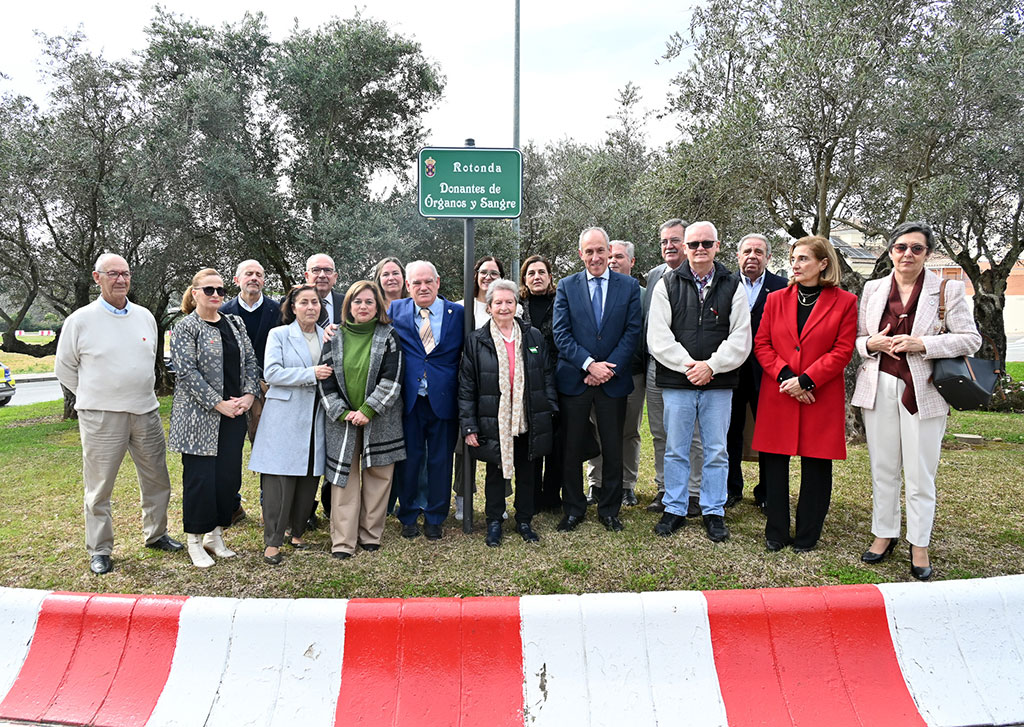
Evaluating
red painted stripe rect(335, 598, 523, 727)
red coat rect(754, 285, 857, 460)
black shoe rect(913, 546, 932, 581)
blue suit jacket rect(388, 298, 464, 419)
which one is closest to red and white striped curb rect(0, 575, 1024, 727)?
red painted stripe rect(335, 598, 523, 727)

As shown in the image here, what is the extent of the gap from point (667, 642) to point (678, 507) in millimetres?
1570

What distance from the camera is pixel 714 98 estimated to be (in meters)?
8.69

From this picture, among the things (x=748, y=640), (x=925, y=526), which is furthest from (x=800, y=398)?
(x=748, y=640)

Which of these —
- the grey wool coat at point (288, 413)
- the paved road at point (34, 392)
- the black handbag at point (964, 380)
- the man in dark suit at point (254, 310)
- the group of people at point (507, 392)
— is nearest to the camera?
the black handbag at point (964, 380)

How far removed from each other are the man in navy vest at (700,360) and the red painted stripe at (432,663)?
1.83 metres

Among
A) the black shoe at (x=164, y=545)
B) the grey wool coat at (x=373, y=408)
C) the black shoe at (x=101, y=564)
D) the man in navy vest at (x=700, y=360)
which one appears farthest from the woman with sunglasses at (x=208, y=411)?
the man in navy vest at (x=700, y=360)

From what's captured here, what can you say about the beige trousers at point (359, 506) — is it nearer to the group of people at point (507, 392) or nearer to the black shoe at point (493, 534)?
the group of people at point (507, 392)

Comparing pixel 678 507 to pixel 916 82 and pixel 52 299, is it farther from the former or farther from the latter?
pixel 52 299

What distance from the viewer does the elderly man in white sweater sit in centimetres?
427

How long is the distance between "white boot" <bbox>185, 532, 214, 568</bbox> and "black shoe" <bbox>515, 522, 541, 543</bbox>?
2.15 metres

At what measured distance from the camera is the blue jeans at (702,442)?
4645mm

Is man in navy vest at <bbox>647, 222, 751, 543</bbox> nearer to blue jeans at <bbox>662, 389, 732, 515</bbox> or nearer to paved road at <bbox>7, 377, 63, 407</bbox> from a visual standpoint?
blue jeans at <bbox>662, 389, 732, 515</bbox>

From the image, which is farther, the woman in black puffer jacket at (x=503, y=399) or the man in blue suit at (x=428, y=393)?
the man in blue suit at (x=428, y=393)

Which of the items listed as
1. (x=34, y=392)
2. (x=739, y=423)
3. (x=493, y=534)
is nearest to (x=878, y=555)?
(x=739, y=423)
